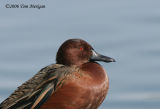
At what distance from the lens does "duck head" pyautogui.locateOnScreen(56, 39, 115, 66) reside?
11.6 metres

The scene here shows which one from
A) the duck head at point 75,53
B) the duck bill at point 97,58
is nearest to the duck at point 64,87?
the duck head at point 75,53

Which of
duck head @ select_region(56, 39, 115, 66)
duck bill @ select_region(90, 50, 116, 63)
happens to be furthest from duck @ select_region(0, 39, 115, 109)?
duck bill @ select_region(90, 50, 116, 63)

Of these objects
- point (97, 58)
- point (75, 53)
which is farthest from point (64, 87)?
point (97, 58)

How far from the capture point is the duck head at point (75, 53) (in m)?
11.6

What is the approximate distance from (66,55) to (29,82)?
0.84 metres

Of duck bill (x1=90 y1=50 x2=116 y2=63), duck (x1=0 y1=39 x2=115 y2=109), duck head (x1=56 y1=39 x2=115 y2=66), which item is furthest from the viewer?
duck bill (x1=90 y1=50 x2=116 y2=63)

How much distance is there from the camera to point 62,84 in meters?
11.1

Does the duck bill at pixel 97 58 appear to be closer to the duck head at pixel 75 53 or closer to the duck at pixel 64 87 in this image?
the duck head at pixel 75 53

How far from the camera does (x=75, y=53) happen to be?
38.4ft

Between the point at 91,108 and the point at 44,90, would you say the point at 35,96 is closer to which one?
the point at 44,90

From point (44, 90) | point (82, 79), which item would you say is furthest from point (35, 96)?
point (82, 79)

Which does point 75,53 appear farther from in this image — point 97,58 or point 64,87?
point 64,87

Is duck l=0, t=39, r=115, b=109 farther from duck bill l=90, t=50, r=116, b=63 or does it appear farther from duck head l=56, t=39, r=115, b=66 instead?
duck bill l=90, t=50, r=116, b=63

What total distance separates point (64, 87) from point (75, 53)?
89 centimetres
